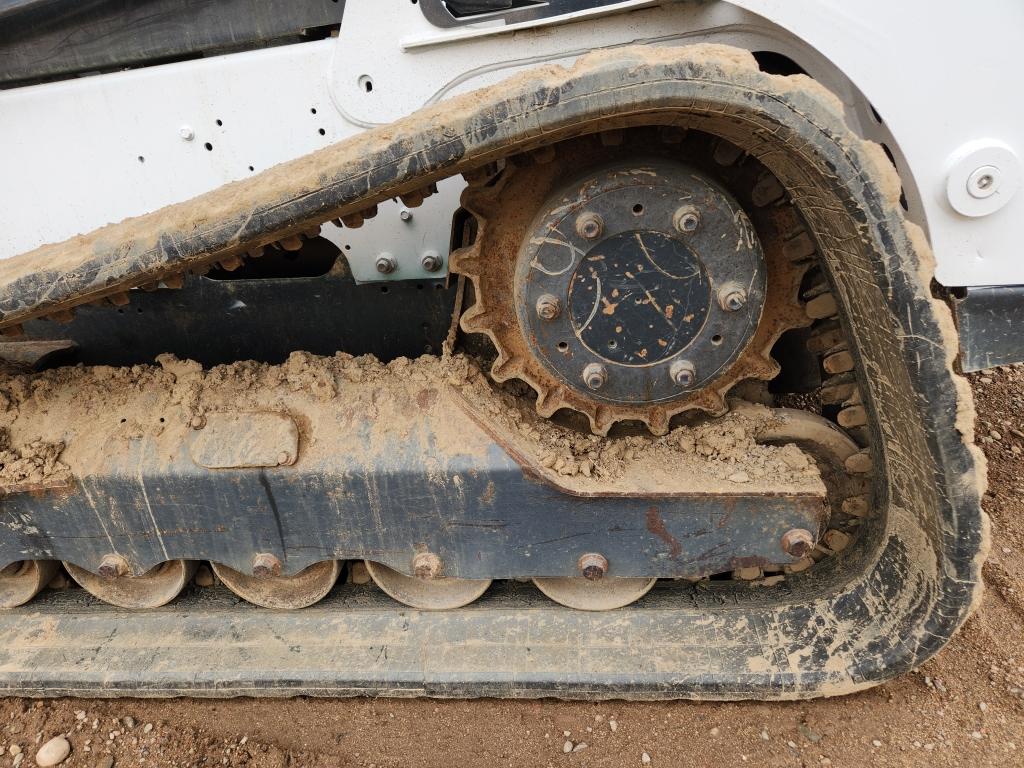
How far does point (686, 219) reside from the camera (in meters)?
1.14

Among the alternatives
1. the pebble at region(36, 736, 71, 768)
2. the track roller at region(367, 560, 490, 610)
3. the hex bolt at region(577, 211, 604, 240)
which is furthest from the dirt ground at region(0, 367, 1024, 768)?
the hex bolt at region(577, 211, 604, 240)

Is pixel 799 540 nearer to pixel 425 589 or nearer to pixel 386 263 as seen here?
pixel 425 589

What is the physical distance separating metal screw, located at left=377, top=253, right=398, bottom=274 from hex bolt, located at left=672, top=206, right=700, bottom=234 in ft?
1.97

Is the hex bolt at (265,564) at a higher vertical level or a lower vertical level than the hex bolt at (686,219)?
lower

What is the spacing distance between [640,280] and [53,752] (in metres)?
1.80

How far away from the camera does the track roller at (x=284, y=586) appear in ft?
5.45

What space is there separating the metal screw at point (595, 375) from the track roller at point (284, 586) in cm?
84

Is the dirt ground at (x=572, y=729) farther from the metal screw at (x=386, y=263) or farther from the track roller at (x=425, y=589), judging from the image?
the metal screw at (x=386, y=263)

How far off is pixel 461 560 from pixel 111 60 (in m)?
1.27

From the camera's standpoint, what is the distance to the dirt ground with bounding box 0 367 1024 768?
1.52m

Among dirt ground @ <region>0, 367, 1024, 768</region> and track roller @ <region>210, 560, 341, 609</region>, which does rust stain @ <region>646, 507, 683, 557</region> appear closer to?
dirt ground @ <region>0, 367, 1024, 768</region>

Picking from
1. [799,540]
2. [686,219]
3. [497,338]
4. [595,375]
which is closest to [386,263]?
[497,338]

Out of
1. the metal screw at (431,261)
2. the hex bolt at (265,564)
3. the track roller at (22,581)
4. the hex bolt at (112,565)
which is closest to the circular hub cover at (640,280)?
the metal screw at (431,261)

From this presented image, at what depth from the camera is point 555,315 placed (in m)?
1.22
